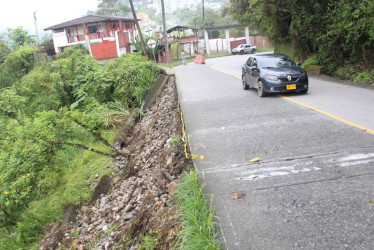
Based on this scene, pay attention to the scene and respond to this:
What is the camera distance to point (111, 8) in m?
98.1

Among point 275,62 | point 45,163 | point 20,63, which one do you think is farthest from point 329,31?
point 20,63

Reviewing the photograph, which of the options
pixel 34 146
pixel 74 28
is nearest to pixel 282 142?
pixel 34 146

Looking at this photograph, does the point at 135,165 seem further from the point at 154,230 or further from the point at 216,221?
the point at 216,221

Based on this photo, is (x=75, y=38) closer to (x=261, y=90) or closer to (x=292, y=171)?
(x=261, y=90)

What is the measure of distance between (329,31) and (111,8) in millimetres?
91740

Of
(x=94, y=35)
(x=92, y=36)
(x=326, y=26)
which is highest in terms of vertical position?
(x=94, y=35)

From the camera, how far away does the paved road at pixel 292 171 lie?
12.8ft

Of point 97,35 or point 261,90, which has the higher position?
point 97,35

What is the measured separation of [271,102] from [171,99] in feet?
20.6

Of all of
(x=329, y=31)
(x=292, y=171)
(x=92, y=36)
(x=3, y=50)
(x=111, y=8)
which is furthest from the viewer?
(x=111, y=8)

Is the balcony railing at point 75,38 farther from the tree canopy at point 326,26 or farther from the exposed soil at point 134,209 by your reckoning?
the exposed soil at point 134,209

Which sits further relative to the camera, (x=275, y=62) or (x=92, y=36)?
(x=92, y=36)

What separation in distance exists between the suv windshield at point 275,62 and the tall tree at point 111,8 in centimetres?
8502

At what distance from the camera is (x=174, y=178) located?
21.4ft
